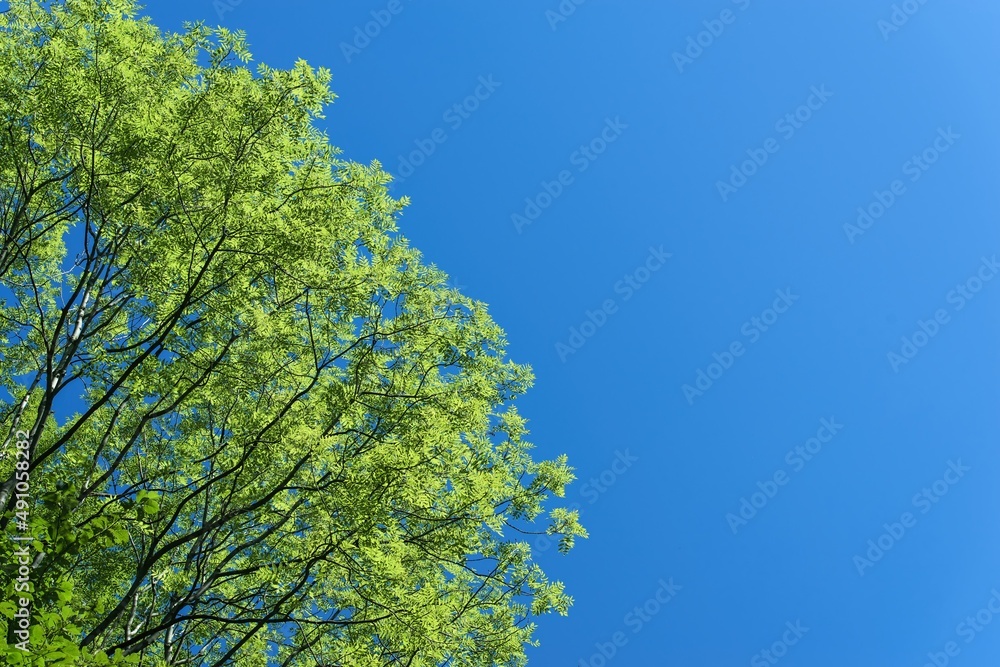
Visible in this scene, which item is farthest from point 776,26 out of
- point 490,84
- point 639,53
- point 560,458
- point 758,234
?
point 560,458

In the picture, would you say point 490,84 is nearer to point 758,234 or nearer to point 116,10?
point 758,234

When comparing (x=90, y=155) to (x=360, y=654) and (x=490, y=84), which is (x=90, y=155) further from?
(x=490, y=84)

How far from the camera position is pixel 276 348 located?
9.70m

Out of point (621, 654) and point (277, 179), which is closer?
point (277, 179)

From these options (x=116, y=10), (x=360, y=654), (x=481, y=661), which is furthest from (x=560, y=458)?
(x=116, y=10)

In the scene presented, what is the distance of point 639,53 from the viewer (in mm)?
45094

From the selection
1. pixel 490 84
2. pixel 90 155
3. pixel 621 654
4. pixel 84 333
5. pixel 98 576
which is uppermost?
pixel 490 84

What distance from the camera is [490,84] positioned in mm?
45375

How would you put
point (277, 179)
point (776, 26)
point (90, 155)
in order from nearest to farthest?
point (277, 179), point (90, 155), point (776, 26)

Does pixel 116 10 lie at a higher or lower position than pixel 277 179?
higher

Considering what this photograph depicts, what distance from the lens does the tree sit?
901 cm

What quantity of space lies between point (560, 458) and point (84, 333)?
21.0ft

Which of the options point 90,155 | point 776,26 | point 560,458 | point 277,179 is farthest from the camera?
point 776,26

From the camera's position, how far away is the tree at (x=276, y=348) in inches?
355
